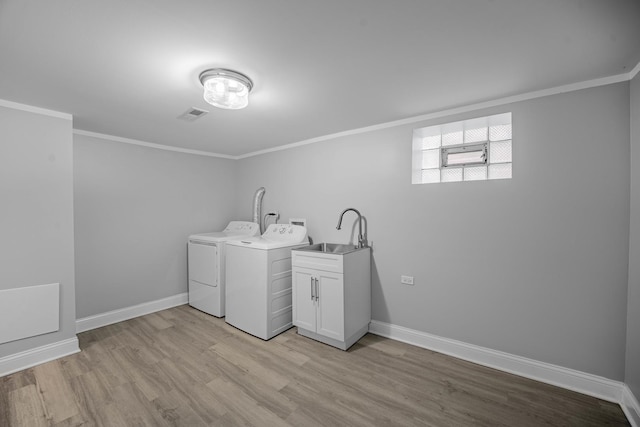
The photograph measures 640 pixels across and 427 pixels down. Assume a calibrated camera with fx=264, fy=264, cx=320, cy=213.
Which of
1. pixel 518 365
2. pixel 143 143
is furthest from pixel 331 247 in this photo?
pixel 143 143

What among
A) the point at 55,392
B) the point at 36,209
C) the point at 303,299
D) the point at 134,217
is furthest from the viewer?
the point at 134,217

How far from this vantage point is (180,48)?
147 cm

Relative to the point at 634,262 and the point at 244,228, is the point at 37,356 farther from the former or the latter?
the point at 634,262

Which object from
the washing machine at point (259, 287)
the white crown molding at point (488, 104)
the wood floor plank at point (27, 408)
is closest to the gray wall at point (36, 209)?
A: the wood floor plank at point (27, 408)

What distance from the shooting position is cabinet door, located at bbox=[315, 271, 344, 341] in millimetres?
2551

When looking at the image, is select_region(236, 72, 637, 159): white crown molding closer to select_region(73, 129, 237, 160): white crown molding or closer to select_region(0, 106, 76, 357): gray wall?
select_region(73, 129, 237, 160): white crown molding

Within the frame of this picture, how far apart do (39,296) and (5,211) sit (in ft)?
2.59

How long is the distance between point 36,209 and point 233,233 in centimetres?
206

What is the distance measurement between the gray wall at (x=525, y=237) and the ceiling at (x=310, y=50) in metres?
0.40

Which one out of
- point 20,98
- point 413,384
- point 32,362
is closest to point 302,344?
point 413,384

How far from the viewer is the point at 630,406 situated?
170 centimetres

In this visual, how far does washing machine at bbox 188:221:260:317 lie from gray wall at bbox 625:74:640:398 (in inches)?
143

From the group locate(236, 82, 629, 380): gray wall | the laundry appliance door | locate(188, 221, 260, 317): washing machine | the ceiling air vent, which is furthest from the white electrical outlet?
the ceiling air vent

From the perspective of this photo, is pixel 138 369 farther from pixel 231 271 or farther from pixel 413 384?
pixel 413 384
